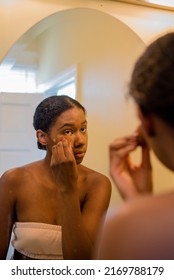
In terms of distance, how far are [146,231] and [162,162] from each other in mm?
99

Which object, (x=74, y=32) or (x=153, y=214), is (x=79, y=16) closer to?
(x=74, y=32)

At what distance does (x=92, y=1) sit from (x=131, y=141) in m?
0.34

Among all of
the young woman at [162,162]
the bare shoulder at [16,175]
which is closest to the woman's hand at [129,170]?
the young woman at [162,162]

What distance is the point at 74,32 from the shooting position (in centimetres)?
57

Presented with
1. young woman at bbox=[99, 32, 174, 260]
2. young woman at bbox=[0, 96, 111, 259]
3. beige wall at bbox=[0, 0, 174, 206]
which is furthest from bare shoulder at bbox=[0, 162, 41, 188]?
young woman at bbox=[99, 32, 174, 260]

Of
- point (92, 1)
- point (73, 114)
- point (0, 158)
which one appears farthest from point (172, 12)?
point (0, 158)

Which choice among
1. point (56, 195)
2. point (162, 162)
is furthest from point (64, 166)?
point (162, 162)

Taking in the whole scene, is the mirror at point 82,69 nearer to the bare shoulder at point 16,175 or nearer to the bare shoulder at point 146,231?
the bare shoulder at point 16,175

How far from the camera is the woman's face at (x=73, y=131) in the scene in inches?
20.2

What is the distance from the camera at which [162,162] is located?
38 cm

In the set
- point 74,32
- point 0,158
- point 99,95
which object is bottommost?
point 0,158

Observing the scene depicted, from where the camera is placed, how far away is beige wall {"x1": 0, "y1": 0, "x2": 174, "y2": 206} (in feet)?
1.76

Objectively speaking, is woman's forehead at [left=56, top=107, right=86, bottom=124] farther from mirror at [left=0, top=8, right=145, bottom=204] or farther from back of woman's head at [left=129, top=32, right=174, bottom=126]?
back of woman's head at [left=129, top=32, right=174, bottom=126]

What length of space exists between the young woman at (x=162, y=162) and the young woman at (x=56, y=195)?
0.13 meters
